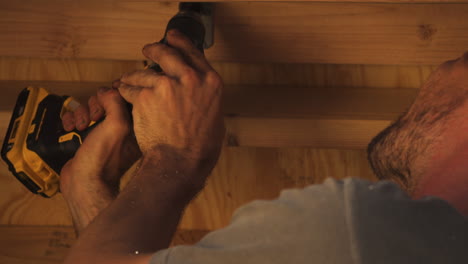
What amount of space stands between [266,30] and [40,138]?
1.32ft

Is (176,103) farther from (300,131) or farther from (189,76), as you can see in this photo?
(300,131)

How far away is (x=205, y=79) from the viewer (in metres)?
0.91

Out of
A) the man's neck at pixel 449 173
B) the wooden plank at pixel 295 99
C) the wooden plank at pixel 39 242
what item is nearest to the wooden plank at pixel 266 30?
the wooden plank at pixel 295 99

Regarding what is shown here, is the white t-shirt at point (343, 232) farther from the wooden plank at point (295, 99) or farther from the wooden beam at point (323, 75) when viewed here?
the wooden beam at point (323, 75)

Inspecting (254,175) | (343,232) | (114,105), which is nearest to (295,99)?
(254,175)

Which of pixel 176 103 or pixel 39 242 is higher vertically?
pixel 176 103

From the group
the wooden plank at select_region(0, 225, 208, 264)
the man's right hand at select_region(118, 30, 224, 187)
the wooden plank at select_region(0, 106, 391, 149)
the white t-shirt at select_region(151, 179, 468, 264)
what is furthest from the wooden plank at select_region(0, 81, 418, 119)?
the white t-shirt at select_region(151, 179, 468, 264)

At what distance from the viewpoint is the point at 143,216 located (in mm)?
824

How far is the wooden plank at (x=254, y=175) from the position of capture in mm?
1372

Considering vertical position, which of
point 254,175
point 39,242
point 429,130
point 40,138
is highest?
point 429,130

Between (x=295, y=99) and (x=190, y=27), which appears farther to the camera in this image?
(x=295, y=99)

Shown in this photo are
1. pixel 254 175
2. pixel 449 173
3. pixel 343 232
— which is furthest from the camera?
pixel 254 175

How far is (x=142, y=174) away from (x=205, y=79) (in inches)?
6.2

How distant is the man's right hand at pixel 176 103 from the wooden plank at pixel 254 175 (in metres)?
0.46
